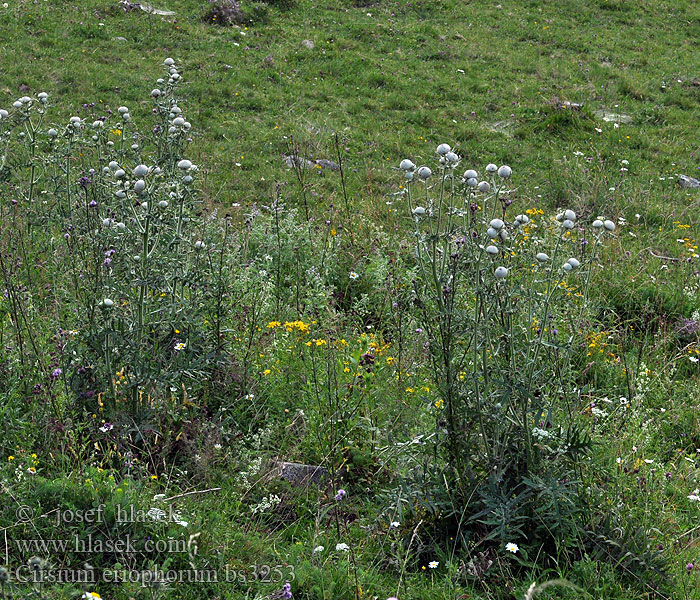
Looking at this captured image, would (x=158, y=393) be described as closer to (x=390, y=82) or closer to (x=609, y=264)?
(x=609, y=264)

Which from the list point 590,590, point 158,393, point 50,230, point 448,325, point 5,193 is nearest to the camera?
point 590,590

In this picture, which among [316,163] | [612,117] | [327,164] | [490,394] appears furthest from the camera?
[612,117]

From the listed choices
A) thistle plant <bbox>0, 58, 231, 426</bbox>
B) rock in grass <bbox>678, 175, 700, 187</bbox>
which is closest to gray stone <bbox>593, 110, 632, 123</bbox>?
rock in grass <bbox>678, 175, 700, 187</bbox>

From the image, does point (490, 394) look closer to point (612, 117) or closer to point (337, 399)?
point (337, 399)

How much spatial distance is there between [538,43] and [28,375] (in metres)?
14.2

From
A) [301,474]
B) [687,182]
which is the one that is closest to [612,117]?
[687,182]

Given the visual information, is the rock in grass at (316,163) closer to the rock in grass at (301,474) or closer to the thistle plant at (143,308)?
Answer: the thistle plant at (143,308)

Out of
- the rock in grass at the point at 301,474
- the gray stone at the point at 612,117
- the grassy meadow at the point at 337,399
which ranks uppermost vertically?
the gray stone at the point at 612,117

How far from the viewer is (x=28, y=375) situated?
369cm

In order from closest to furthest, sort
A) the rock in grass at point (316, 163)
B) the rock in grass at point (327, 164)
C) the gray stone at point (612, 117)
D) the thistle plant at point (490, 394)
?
1. the thistle plant at point (490, 394)
2. the rock in grass at point (316, 163)
3. the rock in grass at point (327, 164)
4. the gray stone at point (612, 117)

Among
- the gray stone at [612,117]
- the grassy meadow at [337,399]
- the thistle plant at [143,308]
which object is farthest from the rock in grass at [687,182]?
the thistle plant at [143,308]

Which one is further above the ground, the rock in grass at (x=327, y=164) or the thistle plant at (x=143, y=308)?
the thistle plant at (x=143, y=308)

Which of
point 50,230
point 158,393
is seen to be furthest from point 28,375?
point 50,230

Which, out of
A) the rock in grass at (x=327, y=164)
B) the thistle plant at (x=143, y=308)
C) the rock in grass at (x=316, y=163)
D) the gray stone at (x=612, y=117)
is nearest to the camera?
the thistle plant at (x=143, y=308)
